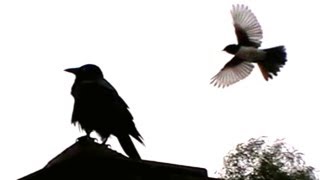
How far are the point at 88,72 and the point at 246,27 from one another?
10.7ft

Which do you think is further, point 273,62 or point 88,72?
point 273,62

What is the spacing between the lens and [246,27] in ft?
22.7

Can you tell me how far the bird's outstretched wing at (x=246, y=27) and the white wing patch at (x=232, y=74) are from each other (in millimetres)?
228

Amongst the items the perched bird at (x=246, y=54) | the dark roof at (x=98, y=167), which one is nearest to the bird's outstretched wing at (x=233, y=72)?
the perched bird at (x=246, y=54)

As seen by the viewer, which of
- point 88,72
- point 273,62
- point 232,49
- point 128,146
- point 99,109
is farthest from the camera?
point 273,62

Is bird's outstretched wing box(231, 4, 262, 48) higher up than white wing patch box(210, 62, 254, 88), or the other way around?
bird's outstretched wing box(231, 4, 262, 48)

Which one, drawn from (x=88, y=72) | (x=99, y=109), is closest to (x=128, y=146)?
(x=99, y=109)

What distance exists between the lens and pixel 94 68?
12.9ft

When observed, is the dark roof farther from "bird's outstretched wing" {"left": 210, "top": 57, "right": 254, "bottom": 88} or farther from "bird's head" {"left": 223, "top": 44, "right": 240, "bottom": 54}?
"bird's outstretched wing" {"left": 210, "top": 57, "right": 254, "bottom": 88}

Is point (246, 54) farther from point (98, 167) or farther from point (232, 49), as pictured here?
point (98, 167)

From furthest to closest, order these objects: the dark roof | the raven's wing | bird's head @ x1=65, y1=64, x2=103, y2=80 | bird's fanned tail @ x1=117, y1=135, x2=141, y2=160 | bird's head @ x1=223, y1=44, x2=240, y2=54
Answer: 1. bird's head @ x1=223, y1=44, x2=240, y2=54
2. bird's head @ x1=65, y1=64, x2=103, y2=80
3. the raven's wing
4. bird's fanned tail @ x1=117, y1=135, x2=141, y2=160
5. the dark roof

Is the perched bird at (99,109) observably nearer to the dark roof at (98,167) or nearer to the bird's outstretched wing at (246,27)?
the dark roof at (98,167)

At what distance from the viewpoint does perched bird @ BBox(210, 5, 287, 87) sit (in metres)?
6.52

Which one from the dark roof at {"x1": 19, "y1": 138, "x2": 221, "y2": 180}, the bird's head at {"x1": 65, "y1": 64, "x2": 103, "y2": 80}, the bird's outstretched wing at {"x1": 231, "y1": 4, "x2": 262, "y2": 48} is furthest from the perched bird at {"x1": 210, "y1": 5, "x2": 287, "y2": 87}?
the dark roof at {"x1": 19, "y1": 138, "x2": 221, "y2": 180}
